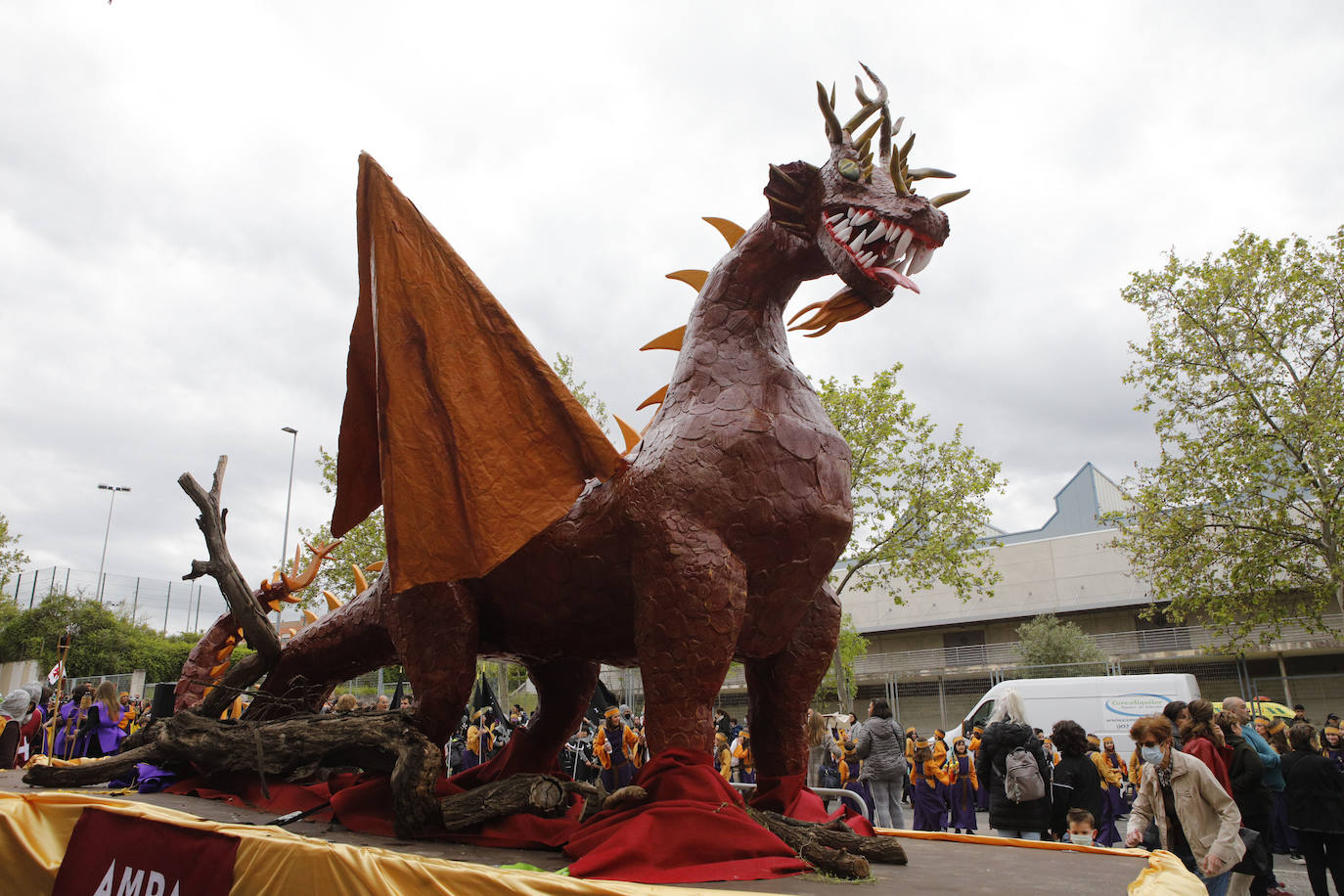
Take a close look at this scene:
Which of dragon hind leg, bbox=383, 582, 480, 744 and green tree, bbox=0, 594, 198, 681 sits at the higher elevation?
green tree, bbox=0, 594, 198, 681

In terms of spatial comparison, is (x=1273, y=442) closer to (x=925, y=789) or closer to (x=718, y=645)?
(x=925, y=789)

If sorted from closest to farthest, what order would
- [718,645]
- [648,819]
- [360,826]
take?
[648,819] → [718,645] → [360,826]

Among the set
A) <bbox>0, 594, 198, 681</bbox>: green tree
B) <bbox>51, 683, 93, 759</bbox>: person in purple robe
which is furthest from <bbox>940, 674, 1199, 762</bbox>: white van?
<bbox>0, 594, 198, 681</bbox>: green tree

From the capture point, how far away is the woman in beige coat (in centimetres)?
409

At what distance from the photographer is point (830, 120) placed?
3070 mm

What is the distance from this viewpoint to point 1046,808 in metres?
5.98

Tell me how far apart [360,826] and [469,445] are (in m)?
1.43

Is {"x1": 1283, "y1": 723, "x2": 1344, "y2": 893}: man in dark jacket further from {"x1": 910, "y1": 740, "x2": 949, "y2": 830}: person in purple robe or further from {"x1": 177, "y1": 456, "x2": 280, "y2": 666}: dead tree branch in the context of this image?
{"x1": 177, "y1": 456, "x2": 280, "y2": 666}: dead tree branch

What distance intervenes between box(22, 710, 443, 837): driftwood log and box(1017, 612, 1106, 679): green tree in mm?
24379

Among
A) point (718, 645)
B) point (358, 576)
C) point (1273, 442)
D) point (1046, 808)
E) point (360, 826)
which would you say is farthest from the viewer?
point (1273, 442)

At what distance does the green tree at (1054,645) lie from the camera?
25047 millimetres

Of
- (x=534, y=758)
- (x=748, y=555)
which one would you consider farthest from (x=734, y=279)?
(x=534, y=758)

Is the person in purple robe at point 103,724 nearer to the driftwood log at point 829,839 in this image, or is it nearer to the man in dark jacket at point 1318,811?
the driftwood log at point 829,839

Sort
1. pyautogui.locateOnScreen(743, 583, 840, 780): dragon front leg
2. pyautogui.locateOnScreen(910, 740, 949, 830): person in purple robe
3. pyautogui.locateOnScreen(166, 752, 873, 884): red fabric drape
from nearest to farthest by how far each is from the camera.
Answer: pyautogui.locateOnScreen(166, 752, 873, 884): red fabric drape, pyautogui.locateOnScreen(743, 583, 840, 780): dragon front leg, pyautogui.locateOnScreen(910, 740, 949, 830): person in purple robe
